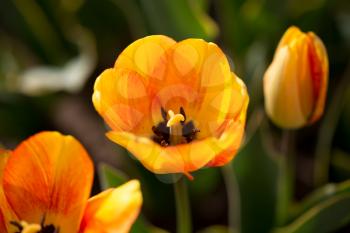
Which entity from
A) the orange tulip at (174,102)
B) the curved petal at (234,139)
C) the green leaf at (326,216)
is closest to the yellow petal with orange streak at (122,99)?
the orange tulip at (174,102)

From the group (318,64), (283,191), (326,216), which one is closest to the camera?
(318,64)

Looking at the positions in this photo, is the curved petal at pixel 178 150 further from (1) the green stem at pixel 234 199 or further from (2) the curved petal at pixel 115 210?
(1) the green stem at pixel 234 199

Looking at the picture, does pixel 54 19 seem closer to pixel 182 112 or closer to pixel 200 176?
pixel 200 176

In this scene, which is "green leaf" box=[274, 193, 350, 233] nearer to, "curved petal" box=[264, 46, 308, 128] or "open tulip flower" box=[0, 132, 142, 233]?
"curved petal" box=[264, 46, 308, 128]

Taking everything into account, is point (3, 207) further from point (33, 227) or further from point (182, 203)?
point (182, 203)

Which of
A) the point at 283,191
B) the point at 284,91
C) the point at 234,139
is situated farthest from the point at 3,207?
the point at 283,191

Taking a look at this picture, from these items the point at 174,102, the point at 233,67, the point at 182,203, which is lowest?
the point at 233,67
